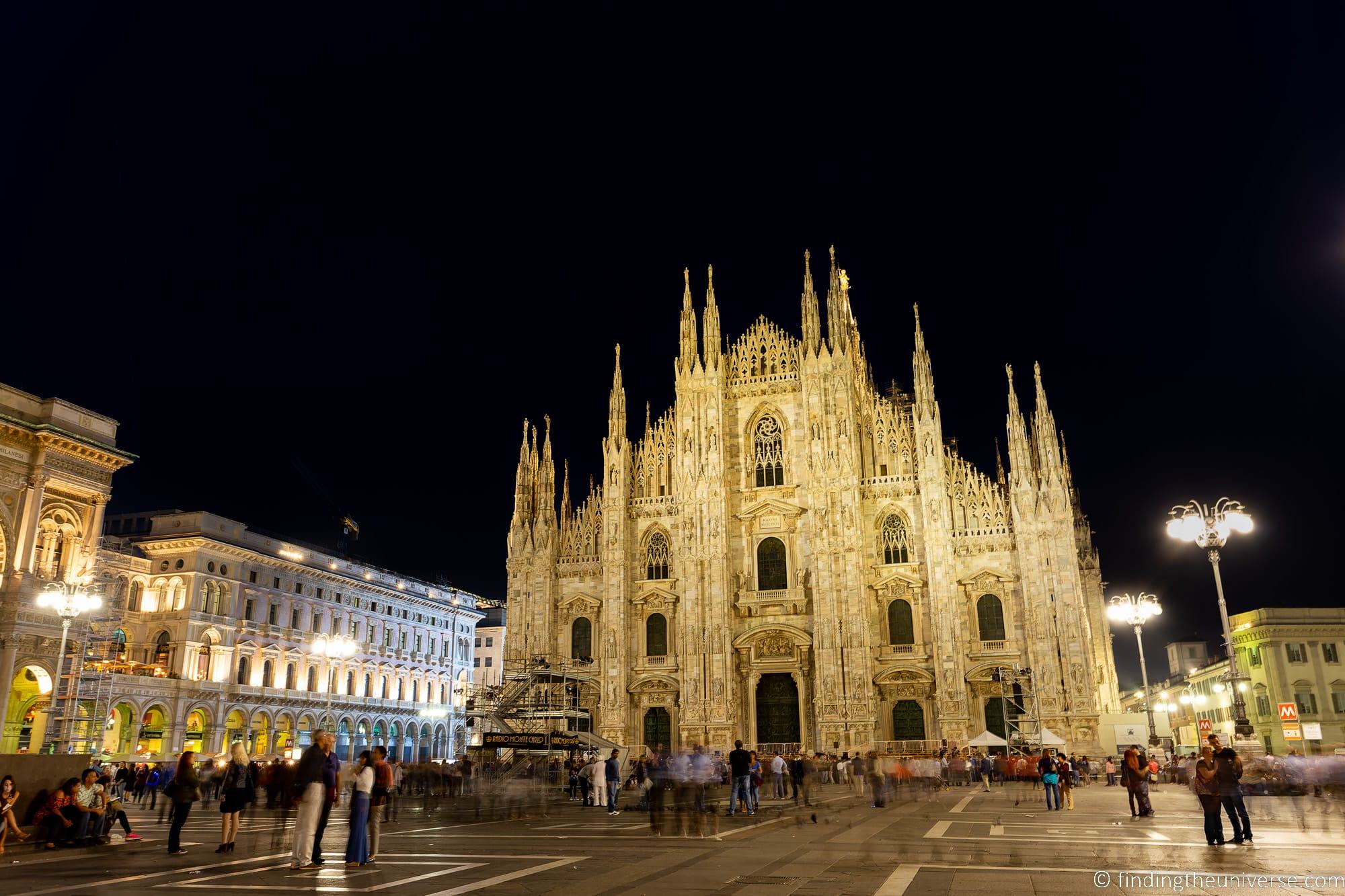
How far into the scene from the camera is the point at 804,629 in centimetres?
4450

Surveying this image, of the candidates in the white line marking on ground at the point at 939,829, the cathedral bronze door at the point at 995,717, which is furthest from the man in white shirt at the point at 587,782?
the cathedral bronze door at the point at 995,717

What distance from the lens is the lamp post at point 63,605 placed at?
27766mm

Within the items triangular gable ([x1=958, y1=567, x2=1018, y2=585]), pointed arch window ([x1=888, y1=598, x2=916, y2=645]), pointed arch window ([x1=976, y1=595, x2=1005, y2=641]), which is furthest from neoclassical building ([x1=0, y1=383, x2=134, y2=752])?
pointed arch window ([x1=976, y1=595, x2=1005, y2=641])

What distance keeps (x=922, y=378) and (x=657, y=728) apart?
20.8 m

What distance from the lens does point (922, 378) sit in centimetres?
4588

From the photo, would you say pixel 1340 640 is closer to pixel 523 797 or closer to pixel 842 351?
pixel 842 351

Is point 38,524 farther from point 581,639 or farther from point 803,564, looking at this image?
point 803,564

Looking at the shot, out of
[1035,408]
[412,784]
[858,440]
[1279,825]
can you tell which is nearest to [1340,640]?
[1035,408]

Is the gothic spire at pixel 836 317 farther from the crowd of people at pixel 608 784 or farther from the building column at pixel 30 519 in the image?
the building column at pixel 30 519

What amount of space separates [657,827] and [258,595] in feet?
157

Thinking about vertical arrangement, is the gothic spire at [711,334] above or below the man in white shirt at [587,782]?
above

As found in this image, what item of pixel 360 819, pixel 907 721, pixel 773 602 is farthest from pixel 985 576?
pixel 360 819

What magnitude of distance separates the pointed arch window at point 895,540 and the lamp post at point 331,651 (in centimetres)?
2375

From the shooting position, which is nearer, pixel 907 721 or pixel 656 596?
pixel 907 721
